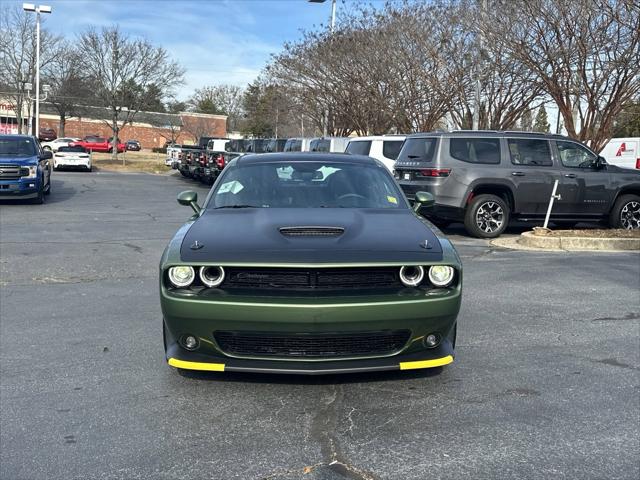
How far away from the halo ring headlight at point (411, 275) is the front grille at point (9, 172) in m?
14.4

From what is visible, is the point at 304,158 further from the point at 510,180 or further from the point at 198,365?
the point at 510,180

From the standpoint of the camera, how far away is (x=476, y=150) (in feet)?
39.5

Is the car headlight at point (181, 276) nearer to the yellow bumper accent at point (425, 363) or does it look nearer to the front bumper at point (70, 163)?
the yellow bumper accent at point (425, 363)

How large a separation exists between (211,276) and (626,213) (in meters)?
10.8

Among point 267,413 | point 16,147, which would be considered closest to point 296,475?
point 267,413

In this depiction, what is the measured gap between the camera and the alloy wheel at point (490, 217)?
1201 cm

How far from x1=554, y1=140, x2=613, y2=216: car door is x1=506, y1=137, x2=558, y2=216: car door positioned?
0.22 meters

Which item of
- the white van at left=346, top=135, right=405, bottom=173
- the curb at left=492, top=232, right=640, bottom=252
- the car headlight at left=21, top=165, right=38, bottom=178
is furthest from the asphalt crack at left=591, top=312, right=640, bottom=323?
the car headlight at left=21, top=165, right=38, bottom=178

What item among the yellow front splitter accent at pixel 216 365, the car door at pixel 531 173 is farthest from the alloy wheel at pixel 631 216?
the yellow front splitter accent at pixel 216 365

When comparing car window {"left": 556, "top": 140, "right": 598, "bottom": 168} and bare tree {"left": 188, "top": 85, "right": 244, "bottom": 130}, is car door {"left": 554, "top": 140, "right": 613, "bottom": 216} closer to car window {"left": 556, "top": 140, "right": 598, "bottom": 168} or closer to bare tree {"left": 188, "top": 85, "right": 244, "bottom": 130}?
car window {"left": 556, "top": 140, "right": 598, "bottom": 168}

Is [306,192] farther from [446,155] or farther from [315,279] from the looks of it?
[446,155]

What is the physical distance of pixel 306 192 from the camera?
17.8ft

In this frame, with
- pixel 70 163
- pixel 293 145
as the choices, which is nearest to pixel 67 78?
pixel 70 163

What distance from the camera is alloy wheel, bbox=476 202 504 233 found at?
12.0 metres
